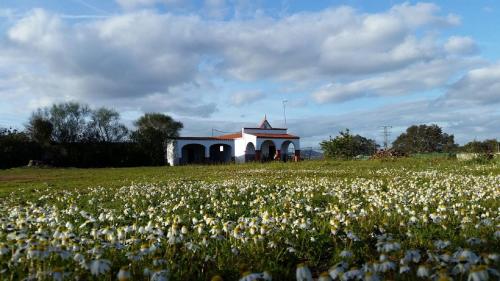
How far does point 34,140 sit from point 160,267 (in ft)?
144

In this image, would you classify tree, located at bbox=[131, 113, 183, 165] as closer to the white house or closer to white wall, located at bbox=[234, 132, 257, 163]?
the white house

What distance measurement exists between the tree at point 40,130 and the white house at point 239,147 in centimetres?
1195

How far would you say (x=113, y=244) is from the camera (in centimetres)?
412

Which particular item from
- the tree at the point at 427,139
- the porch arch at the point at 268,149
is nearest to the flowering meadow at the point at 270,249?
the porch arch at the point at 268,149

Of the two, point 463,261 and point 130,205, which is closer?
point 463,261

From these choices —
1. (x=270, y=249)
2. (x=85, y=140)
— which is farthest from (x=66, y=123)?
(x=270, y=249)

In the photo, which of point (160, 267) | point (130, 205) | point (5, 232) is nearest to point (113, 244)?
point (160, 267)

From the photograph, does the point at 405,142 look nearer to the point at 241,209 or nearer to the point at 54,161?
the point at 54,161

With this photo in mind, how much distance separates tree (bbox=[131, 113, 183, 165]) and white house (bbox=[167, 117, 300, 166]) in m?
1.08

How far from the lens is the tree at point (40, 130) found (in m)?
42.2

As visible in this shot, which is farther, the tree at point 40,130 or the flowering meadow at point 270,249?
the tree at point 40,130

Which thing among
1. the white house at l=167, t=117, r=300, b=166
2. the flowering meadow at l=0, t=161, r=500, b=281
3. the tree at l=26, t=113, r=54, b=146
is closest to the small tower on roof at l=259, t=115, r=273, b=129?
the white house at l=167, t=117, r=300, b=166

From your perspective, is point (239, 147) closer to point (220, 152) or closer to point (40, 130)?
point (220, 152)

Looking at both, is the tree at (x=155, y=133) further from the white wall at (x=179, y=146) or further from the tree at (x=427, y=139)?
the tree at (x=427, y=139)
